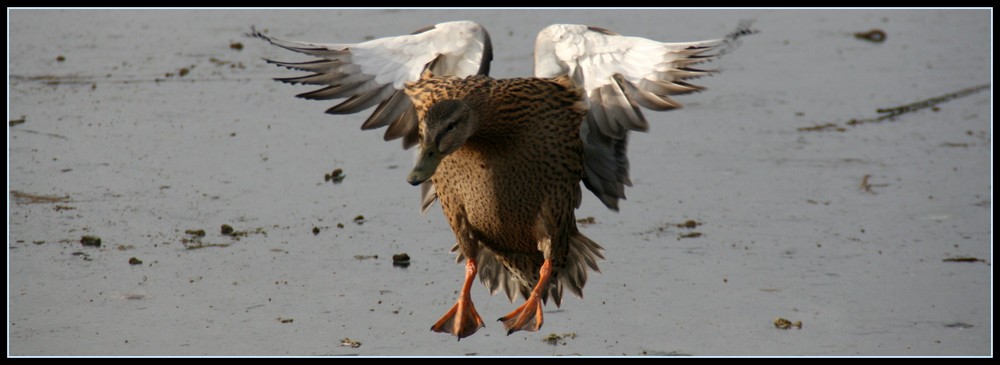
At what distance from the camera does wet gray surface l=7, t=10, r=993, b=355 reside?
504cm

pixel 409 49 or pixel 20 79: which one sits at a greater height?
pixel 409 49

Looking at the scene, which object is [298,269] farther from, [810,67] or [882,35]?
[882,35]

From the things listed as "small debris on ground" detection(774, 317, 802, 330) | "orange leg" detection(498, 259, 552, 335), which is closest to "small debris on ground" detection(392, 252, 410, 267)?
"orange leg" detection(498, 259, 552, 335)

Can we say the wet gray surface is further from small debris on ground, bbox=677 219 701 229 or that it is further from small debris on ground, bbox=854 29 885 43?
small debris on ground, bbox=854 29 885 43

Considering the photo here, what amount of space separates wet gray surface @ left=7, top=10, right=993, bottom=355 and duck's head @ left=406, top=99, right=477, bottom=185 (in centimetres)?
97

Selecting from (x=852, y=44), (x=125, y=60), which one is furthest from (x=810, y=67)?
(x=125, y=60)

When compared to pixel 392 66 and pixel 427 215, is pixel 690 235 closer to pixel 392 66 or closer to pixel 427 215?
pixel 427 215

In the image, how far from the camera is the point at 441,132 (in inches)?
161

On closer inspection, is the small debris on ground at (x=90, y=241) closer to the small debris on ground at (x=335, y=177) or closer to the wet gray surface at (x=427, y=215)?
the wet gray surface at (x=427, y=215)

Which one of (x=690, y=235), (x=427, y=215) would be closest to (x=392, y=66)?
(x=427, y=215)

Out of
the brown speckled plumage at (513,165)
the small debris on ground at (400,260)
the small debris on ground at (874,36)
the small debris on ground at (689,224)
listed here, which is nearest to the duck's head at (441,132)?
the brown speckled plumage at (513,165)

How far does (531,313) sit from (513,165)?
1.65 ft

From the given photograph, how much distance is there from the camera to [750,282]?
5.56m

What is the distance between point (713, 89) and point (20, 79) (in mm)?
4137
